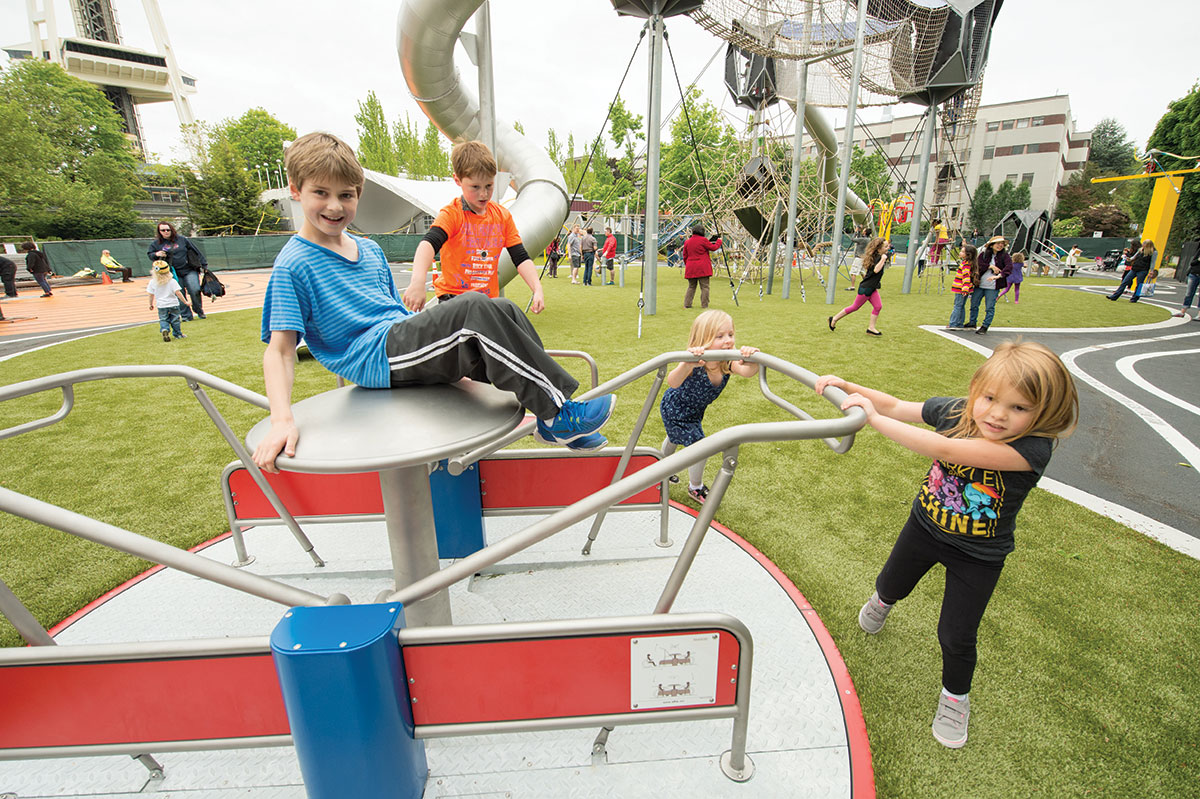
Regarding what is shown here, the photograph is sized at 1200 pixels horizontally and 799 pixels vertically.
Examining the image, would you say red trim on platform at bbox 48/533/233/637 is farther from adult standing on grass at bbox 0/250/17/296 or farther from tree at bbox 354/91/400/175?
tree at bbox 354/91/400/175

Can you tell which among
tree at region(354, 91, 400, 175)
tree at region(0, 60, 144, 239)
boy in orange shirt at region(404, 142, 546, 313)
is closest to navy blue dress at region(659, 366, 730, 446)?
boy in orange shirt at region(404, 142, 546, 313)

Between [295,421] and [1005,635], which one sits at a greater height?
[295,421]

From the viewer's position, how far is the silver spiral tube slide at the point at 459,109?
254 inches

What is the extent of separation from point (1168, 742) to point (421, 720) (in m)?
2.29

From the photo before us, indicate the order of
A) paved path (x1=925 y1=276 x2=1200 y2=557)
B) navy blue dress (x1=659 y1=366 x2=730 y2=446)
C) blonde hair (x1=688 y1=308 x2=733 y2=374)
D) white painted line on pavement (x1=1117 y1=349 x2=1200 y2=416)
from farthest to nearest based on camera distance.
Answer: white painted line on pavement (x1=1117 y1=349 x2=1200 y2=416) → paved path (x1=925 y1=276 x2=1200 y2=557) → navy blue dress (x1=659 y1=366 x2=730 y2=446) → blonde hair (x1=688 y1=308 x2=733 y2=374)

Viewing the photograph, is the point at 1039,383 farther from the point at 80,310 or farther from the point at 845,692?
the point at 80,310

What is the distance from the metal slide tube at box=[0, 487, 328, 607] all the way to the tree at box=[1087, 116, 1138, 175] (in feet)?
274

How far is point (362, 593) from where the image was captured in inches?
98.1

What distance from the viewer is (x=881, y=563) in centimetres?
268

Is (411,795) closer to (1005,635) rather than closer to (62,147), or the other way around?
(1005,635)

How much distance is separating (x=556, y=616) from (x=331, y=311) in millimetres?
1520

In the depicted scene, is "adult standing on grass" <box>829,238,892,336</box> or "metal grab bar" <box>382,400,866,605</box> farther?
"adult standing on grass" <box>829,238,892,336</box>

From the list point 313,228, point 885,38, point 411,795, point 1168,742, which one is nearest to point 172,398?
point 313,228

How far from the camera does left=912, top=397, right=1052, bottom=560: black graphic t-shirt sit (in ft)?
5.02
